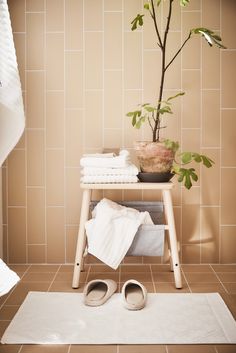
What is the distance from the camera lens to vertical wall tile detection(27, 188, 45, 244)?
108 inches

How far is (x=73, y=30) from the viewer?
2672mm

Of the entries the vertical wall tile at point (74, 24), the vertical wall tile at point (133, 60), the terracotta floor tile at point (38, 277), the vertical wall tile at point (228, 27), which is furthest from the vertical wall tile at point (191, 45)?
the terracotta floor tile at point (38, 277)

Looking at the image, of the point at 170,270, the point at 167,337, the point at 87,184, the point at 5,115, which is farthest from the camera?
the point at 170,270

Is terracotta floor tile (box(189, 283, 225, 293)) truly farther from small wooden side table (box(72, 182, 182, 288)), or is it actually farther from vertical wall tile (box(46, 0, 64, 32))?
vertical wall tile (box(46, 0, 64, 32))

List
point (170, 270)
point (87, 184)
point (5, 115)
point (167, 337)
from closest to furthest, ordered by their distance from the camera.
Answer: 1. point (5, 115)
2. point (167, 337)
3. point (87, 184)
4. point (170, 270)

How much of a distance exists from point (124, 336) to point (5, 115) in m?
1.00

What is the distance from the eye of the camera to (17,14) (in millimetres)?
2660

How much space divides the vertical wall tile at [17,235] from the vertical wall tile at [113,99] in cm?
77

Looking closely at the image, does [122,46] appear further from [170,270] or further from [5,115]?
[5,115]

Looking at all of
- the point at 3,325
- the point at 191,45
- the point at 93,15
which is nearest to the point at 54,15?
the point at 93,15

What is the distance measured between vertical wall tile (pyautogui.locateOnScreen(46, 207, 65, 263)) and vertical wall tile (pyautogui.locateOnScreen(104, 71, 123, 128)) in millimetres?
619

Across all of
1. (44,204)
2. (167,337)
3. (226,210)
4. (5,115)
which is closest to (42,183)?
(44,204)

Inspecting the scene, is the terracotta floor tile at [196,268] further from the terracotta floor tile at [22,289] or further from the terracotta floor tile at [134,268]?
the terracotta floor tile at [22,289]

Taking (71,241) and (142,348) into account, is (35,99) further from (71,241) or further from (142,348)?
(142,348)
